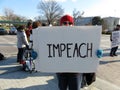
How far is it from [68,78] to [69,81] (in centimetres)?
5

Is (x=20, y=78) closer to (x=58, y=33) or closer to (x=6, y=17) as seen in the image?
(x=58, y=33)

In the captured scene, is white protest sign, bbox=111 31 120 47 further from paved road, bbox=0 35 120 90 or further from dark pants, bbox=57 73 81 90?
dark pants, bbox=57 73 81 90

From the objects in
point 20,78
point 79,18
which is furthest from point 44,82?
point 79,18

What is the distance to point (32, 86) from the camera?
629 centimetres

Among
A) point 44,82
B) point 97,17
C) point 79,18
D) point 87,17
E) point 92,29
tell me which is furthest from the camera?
point 87,17

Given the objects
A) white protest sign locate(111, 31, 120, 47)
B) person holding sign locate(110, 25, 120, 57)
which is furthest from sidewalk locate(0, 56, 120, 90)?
white protest sign locate(111, 31, 120, 47)

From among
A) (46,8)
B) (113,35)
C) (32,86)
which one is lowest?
(32,86)

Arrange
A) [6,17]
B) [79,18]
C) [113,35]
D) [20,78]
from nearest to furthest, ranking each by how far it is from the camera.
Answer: [20,78], [113,35], [79,18], [6,17]

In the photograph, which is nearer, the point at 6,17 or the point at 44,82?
the point at 44,82

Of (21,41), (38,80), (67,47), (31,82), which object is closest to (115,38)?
(21,41)

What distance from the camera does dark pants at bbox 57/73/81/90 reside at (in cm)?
323

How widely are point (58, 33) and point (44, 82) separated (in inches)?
143

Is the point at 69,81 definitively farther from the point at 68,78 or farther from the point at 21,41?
the point at 21,41

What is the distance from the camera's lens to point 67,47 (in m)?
3.31
